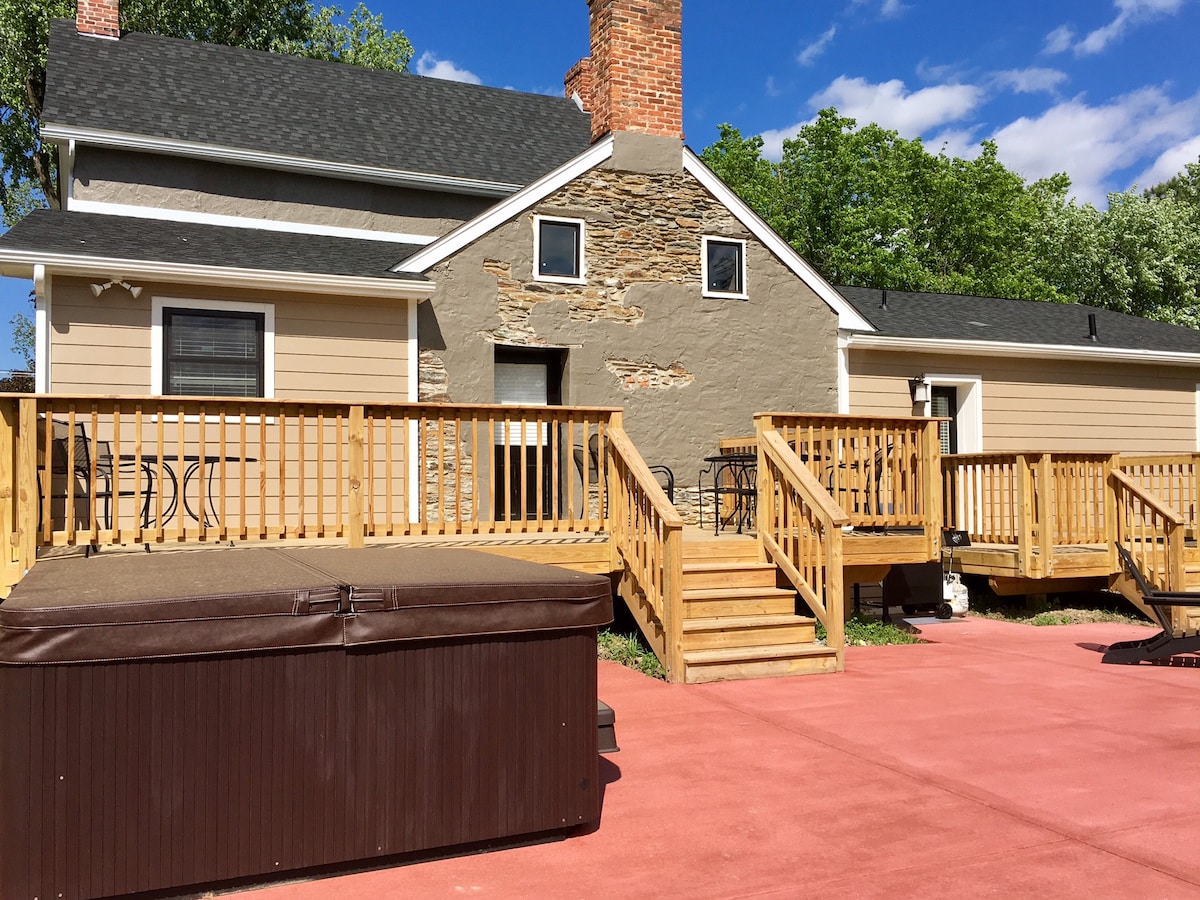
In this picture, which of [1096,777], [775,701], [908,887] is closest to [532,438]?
[775,701]

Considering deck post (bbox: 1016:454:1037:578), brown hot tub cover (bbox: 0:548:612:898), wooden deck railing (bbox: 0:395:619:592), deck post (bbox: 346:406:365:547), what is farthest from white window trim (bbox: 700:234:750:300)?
brown hot tub cover (bbox: 0:548:612:898)

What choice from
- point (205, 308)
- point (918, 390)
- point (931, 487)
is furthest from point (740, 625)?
point (918, 390)

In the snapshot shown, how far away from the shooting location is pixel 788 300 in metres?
12.0

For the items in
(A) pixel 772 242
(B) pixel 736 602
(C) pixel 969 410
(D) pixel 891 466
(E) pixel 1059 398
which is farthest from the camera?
(E) pixel 1059 398

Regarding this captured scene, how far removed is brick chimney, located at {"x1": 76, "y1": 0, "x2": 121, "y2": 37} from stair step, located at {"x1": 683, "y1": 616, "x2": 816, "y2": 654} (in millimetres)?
12694

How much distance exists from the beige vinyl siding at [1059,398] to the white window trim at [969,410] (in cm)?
8

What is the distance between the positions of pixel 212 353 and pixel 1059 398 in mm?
10999

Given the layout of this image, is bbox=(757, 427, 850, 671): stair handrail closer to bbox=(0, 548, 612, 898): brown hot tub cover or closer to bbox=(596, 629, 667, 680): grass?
bbox=(596, 629, 667, 680): grass

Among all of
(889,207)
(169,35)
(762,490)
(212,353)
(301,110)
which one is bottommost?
(762,490)

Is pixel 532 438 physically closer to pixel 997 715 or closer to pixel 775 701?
pixel 775 701

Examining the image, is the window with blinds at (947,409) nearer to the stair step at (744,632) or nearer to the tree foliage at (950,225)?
the stair step at (744,632)

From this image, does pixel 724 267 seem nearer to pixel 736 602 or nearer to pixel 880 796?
pixel 736 602

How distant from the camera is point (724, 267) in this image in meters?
11.8

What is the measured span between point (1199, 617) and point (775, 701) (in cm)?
629
